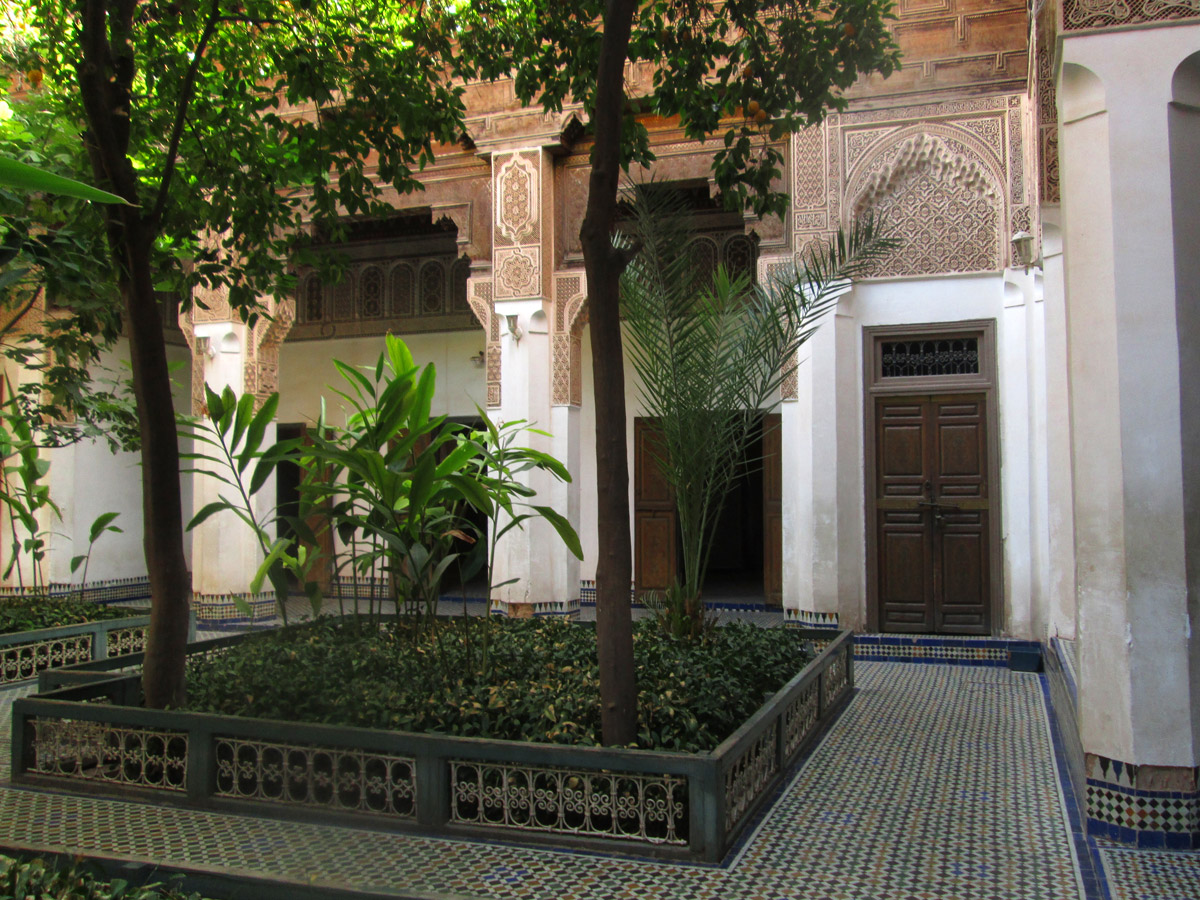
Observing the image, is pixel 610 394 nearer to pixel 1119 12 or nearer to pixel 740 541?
pixel 1119 12

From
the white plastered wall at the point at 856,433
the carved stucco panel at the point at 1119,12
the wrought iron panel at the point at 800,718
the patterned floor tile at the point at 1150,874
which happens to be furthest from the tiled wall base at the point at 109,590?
the carved stucco panel at the point at 1119,12

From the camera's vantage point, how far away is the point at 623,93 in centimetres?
308

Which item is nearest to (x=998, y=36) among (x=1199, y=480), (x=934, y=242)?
(x=934, y=242)

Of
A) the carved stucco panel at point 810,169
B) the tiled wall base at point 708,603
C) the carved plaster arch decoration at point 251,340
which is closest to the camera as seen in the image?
the carved stucco panel at point 810,169

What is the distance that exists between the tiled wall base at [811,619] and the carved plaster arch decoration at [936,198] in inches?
92.7

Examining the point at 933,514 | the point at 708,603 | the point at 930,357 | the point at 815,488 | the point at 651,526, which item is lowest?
the point at 708,603

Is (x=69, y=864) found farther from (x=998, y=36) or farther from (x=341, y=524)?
(x=998, y=36)

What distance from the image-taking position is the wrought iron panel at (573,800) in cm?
268

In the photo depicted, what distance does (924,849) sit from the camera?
9.02ft

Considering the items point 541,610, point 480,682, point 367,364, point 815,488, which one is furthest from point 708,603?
point 480,682

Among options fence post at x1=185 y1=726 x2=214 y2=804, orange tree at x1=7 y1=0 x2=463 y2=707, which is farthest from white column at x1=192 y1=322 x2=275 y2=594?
fence post at x1=185 y1=726 x2=214 y2=804

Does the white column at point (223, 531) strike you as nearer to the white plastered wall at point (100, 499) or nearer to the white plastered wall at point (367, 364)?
the white plastered wall at point (100, 499)

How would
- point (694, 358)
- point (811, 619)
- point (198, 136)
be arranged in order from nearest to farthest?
point (198, 136) → point (694, 358) → point (811, 619)

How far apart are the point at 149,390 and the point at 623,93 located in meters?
1.91
